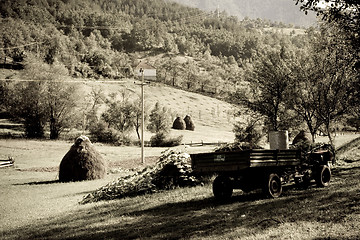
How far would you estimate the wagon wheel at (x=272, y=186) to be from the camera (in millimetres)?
11164

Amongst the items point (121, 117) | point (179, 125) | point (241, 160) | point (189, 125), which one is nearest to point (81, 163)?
point (241, 160)

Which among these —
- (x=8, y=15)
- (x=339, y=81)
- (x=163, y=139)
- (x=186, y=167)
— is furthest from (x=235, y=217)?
(x=8, y=15)

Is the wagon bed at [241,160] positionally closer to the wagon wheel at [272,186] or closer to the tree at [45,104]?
the wagon wheel at [272,186]

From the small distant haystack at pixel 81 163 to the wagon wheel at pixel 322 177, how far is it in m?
15.0

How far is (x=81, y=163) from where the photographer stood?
23.5 meters

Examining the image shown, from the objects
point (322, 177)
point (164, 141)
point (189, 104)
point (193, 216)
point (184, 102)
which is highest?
point (184, 102)

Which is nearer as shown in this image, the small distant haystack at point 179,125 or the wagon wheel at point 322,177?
the wagon wheel at point 322,177

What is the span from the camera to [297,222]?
26.3 ft

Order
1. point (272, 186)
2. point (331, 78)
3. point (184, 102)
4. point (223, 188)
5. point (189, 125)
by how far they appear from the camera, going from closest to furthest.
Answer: point (272, 186) < point (223, 188) < point (331, 78) < point (189, 125) < point (184, 102)

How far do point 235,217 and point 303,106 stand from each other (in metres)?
19.1

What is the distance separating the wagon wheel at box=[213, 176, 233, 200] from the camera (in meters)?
11.7

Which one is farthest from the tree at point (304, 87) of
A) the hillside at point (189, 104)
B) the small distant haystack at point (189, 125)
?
the hillside at point (189, 104)

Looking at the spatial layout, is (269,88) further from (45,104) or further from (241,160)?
(45,104)

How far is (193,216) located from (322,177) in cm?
573
